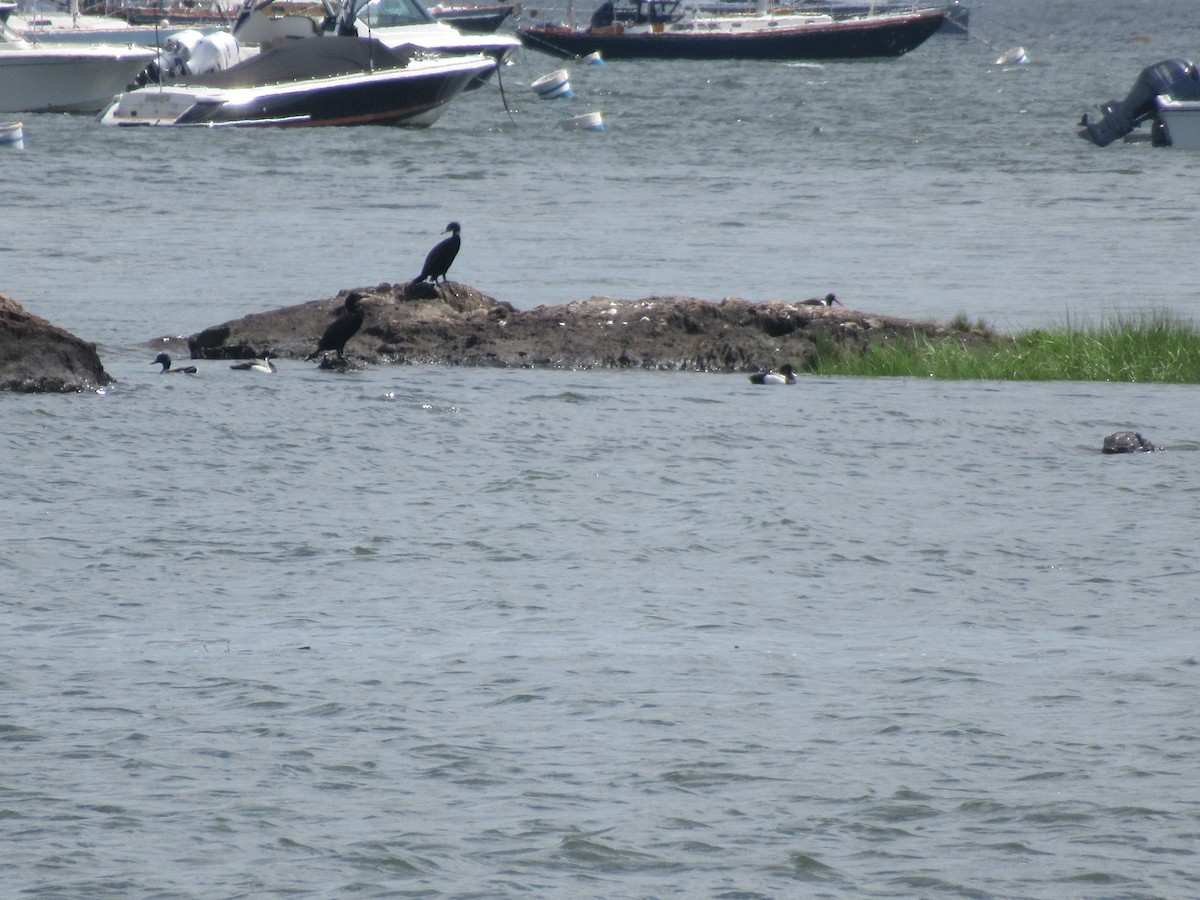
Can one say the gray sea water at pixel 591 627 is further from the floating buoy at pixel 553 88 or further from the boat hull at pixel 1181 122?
the floating buoy at pixel 553 88

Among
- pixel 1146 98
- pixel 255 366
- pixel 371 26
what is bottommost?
pixel 255 366

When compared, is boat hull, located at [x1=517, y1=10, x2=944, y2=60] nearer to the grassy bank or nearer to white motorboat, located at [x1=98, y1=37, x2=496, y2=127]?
white motorboat, located at [x1=98, y1=37, x2=496, y2=127]

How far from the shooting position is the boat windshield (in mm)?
56653

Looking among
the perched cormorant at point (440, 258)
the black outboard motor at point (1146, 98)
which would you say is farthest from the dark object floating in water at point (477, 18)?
the perched cormorant at point (440, 258)

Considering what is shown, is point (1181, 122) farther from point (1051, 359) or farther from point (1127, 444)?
point (1127, 444)

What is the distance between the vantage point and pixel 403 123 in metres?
44.7

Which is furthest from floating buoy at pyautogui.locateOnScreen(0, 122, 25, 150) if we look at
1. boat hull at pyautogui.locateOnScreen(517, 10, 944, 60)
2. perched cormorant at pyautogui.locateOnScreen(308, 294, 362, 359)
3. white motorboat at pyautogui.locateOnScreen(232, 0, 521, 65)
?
boat hull at pyautogui.locateOnScreen(517, 10, 944, 60)

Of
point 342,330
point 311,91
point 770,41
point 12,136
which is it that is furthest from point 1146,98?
point 770,41

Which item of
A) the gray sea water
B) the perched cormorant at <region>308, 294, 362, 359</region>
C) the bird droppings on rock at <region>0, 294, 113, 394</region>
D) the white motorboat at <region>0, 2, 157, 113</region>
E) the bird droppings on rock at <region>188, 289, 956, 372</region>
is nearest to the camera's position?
the gray sea water

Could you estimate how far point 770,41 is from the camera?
80.8 meters

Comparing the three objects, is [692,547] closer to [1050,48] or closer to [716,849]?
[716,849]

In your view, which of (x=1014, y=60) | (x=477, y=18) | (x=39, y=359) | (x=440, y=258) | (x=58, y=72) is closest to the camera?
(x=39, y=359)

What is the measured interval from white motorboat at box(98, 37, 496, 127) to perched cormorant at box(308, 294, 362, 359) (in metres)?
27.3

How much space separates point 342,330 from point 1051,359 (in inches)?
227
